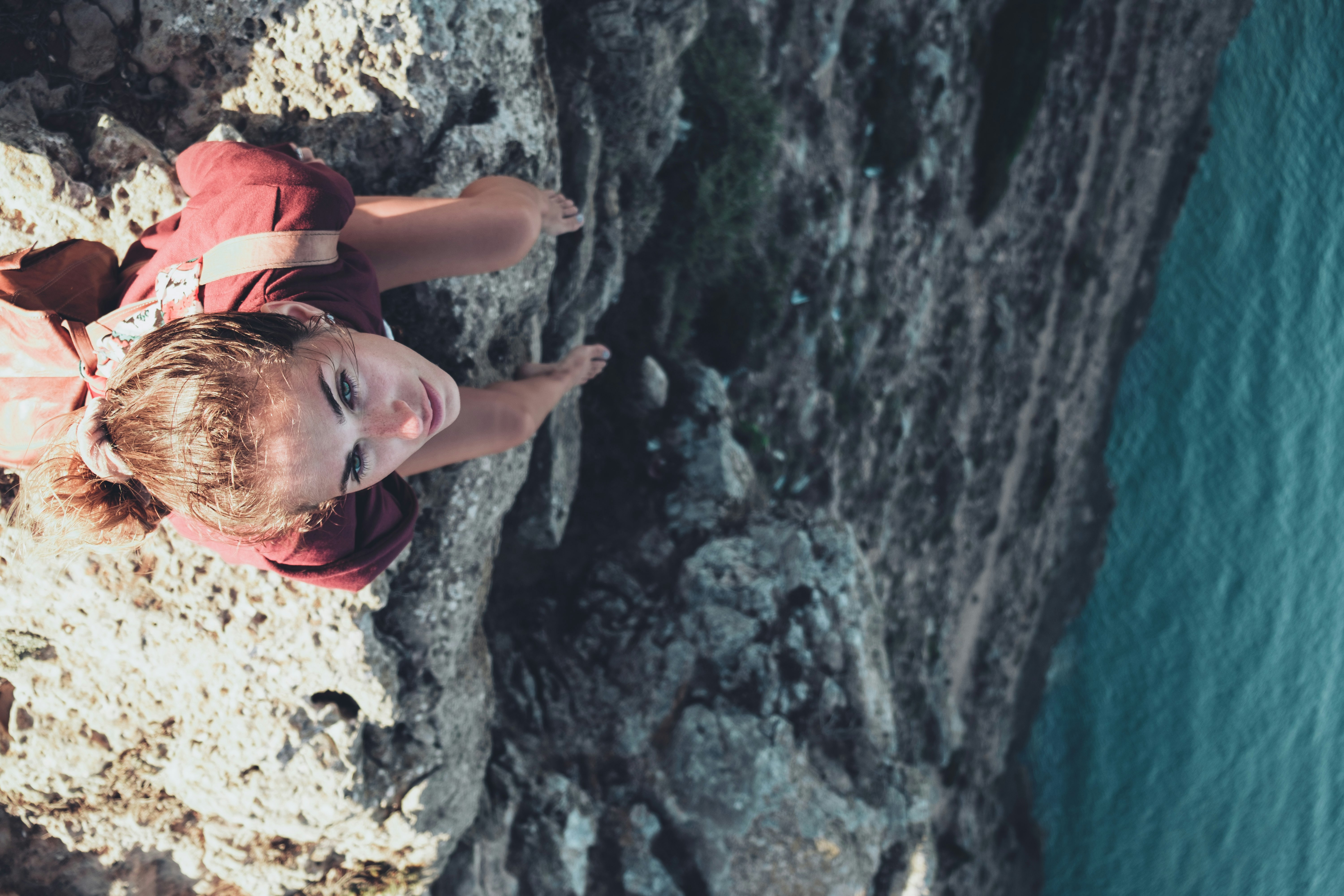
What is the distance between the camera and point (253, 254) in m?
2.64

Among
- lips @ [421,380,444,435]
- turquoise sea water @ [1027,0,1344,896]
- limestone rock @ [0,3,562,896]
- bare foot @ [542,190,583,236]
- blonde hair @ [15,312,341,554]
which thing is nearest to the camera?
blonde hair @ [15,312,341,554]

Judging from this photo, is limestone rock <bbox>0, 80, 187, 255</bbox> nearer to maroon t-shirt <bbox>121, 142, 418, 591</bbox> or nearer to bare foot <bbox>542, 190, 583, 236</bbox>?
maroon t-shirt <bbox>121, 142, 418, 591</bbox>

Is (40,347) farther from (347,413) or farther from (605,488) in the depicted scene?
(605,488)

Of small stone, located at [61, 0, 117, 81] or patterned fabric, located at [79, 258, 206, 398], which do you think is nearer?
patterned fabric, located at [79, 258, 206, 398]

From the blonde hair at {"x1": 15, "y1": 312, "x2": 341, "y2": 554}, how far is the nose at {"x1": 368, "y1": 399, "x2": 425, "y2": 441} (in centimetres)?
28

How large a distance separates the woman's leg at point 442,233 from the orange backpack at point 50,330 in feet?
2.02

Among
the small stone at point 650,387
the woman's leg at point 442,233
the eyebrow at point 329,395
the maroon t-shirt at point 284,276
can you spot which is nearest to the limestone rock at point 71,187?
the maroon t-shirt at point 284,276

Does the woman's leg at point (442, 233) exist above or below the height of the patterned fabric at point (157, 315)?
above

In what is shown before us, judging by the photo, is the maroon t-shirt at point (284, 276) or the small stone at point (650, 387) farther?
the small stone at point (650, 387)

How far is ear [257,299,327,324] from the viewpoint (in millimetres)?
2605

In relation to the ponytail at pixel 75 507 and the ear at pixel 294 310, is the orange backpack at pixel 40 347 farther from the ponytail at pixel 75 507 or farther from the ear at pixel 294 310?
the ear at pixel 294 310

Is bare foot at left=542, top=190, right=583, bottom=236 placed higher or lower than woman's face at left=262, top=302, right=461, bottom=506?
higher

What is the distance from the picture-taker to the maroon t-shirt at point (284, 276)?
267 cm

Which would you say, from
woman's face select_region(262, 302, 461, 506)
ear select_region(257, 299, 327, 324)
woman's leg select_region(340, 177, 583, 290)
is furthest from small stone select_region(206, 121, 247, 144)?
woman's face select_region(262, 302, 461, 506)
